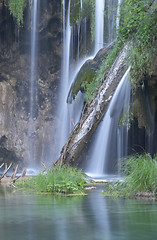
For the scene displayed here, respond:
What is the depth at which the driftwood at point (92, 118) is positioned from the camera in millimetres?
10383

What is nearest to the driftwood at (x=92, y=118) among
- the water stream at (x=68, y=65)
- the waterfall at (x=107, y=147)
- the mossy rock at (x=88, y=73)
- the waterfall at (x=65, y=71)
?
the waterfall at (x=107, y=147)

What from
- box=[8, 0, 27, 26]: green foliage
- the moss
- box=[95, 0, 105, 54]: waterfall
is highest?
box=[8, 0, 27, 26]: green foliage

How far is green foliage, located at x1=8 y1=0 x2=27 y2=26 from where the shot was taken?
1984cm

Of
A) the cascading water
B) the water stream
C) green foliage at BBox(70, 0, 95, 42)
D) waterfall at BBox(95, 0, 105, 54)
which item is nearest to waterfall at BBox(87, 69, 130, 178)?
the cascading water

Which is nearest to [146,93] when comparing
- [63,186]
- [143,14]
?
[143,14]

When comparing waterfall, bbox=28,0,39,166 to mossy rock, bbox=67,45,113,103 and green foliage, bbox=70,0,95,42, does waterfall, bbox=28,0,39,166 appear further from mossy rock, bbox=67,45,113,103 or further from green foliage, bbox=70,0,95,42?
mossy rock, bbox=67,45,113,103

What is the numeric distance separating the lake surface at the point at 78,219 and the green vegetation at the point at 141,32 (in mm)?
4567

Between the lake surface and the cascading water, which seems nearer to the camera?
the lake surface

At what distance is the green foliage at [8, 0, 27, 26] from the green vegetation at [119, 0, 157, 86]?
10775mm

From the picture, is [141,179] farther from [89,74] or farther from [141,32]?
[89,74]

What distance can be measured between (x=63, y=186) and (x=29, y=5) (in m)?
14.6

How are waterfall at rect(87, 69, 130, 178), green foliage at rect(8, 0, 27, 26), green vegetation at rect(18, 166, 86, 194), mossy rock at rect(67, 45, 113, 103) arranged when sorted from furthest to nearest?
green foliage at rect(8, 0, 27, 26), waterfall at rect(87, 69, 130, 178), mossy rock at rect(67, 45, 113, 103), green vegetation at rect(18, 166, 86, 194)

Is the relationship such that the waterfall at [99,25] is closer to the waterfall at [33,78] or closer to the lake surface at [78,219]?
the waterfall at [33,78]

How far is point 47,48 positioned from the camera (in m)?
20.9
